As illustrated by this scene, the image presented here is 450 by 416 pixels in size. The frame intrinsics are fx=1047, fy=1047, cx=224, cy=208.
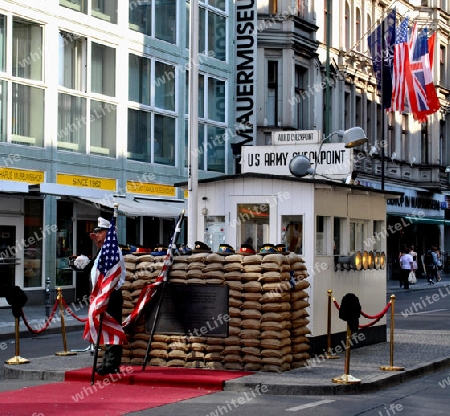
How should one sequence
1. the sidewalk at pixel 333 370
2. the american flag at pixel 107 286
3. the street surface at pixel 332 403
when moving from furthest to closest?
the american flag at pixel 107 286, the sidewalk at pixel 333 370, the street surface at pixel 332 403

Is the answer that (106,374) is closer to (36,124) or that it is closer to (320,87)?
(36,124)

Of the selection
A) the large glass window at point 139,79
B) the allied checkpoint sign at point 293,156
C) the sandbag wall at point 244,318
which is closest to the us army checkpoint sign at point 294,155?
the allied checkpoint sign at point 293,156

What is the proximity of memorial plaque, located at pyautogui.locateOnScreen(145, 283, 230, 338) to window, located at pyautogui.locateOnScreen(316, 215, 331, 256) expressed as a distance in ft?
7.68

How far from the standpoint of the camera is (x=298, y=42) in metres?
42.3

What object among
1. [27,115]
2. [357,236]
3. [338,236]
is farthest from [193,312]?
[27,115]

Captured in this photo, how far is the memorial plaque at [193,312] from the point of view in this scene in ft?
44.7

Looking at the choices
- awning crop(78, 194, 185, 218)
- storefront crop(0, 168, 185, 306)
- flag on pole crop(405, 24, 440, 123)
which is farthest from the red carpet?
flag on pole crop(405, 24, 440, 123)

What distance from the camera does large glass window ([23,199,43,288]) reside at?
91.8 feet

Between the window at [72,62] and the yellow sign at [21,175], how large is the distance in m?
2.92

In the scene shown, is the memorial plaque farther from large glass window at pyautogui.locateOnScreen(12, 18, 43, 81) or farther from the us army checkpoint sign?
large glass window at pyautogui.locateOnScreen(12, 18, 43, 81)

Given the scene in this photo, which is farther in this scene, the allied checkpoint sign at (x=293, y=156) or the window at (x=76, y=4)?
the window at (x=76, y=4)

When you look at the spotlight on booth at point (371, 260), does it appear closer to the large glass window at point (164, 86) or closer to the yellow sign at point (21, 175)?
the yellow sign at point (21, 175)

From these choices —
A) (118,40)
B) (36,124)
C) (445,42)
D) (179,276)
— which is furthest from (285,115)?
(179,276)

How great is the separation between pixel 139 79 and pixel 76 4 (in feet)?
13.2
